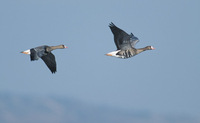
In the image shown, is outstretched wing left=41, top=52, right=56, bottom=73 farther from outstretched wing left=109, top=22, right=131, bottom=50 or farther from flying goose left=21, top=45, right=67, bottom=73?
outstretched wing left=109, top=22, right=131, bottom=50

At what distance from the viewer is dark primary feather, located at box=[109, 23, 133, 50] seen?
164 ft

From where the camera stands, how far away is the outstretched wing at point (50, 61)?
54125mm

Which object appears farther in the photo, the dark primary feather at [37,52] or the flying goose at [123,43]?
the flying goose at [123,43]

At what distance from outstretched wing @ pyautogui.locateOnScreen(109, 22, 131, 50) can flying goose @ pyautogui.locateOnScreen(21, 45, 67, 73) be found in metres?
5.64

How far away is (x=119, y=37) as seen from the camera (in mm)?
50625

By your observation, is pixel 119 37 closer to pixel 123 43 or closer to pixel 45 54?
pixel 123 43

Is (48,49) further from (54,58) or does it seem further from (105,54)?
(105,54)

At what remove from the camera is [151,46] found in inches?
2101

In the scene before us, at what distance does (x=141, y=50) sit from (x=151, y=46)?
1376mm

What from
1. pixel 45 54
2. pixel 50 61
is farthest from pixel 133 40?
pixel 50 61

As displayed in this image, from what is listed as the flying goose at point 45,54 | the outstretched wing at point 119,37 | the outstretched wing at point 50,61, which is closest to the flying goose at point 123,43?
the outstretched wing at point 119,37

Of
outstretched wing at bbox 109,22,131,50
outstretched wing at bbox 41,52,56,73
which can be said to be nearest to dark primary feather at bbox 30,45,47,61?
outstretched wing at bbox 41,52,56,73

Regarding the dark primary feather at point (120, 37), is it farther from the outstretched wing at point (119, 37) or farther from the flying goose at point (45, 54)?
the flying goose at point (45, 54)

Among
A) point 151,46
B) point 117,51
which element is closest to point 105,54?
point 117,51
